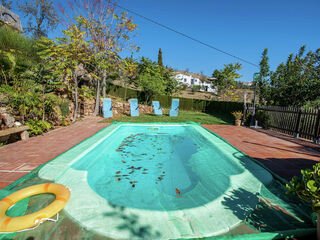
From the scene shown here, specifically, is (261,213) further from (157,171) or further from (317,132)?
(317,132)

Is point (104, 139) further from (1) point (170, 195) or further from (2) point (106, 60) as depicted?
(2) point (106, 60)

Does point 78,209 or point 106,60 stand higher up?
point 106,60

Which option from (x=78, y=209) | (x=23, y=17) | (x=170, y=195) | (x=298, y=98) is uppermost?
(x=23, y=17)

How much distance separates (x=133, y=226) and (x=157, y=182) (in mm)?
1520

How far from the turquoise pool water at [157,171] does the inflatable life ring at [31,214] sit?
61 cm

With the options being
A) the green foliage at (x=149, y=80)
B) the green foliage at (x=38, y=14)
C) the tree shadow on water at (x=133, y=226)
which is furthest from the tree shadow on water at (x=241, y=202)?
the green foliage at (x=38, y=14)

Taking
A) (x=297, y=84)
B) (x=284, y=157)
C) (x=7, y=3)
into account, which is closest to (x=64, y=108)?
(x=284, y=157)

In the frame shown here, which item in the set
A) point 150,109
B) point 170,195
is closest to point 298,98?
point 150,109

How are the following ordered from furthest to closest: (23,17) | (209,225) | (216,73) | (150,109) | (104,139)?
(216,73) → (23,17) → (150,109) → (104,139) → (209,225)

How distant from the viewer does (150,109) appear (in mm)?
13992

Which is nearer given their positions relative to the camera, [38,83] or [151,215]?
[151,215]

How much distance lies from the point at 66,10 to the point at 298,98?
50.4 ft

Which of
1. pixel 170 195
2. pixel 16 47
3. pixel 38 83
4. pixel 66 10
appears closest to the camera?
pixel 170 195

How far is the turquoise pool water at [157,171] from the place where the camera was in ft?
8.59
